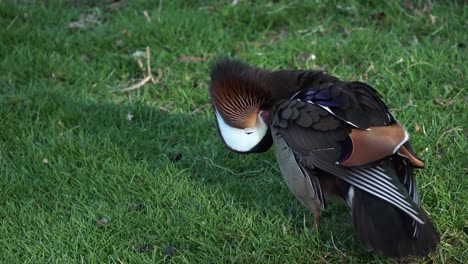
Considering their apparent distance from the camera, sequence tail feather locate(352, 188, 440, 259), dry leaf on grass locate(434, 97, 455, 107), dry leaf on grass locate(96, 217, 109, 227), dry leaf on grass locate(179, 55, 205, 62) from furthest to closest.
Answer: dry leaf on grass locate(179, 55, 205, 62), dry leaf on grass locate(434, 97, 455, 107), dry leaf on grass locate(96, 217, 109, 227), tail feather locate(352, 188, 440, 259)

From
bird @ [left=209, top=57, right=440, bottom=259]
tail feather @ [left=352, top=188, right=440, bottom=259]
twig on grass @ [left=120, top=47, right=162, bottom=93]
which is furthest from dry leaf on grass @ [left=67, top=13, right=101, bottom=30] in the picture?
tail feather @ [left=352, top=188, right=440, bottom=259]

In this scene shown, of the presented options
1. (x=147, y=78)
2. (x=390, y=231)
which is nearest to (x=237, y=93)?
(x=390, y=231)

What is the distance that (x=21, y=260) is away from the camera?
372 centimetres

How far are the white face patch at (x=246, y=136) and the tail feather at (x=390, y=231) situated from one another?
66 cm

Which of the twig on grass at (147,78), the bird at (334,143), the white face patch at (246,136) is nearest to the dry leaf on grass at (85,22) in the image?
the twig on grass at (147,78)

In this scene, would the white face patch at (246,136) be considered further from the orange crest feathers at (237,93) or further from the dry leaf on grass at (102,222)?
the dry leaf on grass at (102,222)

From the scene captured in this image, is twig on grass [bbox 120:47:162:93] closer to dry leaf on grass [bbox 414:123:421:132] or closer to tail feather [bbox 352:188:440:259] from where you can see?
dry leaf on grass [bbox 414:123:421:132]

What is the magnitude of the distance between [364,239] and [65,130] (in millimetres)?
2190

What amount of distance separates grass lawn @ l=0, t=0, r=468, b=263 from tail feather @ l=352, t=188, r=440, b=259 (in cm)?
26

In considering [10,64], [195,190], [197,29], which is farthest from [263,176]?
[10,64]

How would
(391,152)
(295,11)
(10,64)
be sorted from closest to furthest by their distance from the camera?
(391,152), (10,64), (295,11)

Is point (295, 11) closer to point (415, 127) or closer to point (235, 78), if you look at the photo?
point (415, 127)

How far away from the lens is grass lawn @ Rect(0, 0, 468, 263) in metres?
3.75

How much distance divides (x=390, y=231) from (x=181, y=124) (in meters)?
1.91
